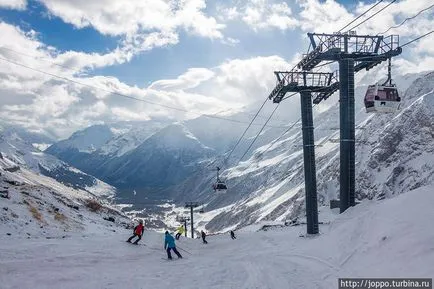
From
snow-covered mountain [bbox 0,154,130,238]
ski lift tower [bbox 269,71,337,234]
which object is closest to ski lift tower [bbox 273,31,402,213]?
ski lift tower [bbox 269,71,337,234]

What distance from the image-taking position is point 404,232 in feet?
62.9

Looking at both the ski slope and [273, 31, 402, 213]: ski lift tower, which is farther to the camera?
[273, 31, 402, 213]: ski lift tower

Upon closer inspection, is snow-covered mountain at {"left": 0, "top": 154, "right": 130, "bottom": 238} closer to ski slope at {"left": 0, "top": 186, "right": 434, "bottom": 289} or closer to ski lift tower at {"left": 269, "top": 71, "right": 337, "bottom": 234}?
ski slope at {"left": 0, "top": 186, "right": 434, "bottom": 289}

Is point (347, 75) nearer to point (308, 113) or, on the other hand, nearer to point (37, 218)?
point (308, 113)

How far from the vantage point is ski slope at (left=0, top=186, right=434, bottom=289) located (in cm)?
1777

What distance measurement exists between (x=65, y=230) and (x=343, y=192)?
22689 mm

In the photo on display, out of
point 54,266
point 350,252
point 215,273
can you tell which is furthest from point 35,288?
point 350,252

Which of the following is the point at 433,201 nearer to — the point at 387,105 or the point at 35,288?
the point at 387,105

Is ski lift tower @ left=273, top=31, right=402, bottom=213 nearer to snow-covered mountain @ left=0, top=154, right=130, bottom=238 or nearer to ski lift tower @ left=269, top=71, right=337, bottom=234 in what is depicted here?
ski lift tower @ left=269, top=71, right=337, bottom=234

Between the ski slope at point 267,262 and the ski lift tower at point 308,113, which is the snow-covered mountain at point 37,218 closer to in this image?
the ski slope at point 267,262

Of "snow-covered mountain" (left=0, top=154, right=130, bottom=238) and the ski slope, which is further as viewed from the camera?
"snow-covered mountain" (left=0, top=154, right=130, bottom=238)

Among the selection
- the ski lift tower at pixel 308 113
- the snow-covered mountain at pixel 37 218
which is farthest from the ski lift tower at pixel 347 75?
the snow-covered mountain at pixel 37 218

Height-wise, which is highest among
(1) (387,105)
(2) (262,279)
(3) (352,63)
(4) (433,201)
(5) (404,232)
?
(3) (352,63)

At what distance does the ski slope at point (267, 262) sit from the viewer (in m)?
17.8
